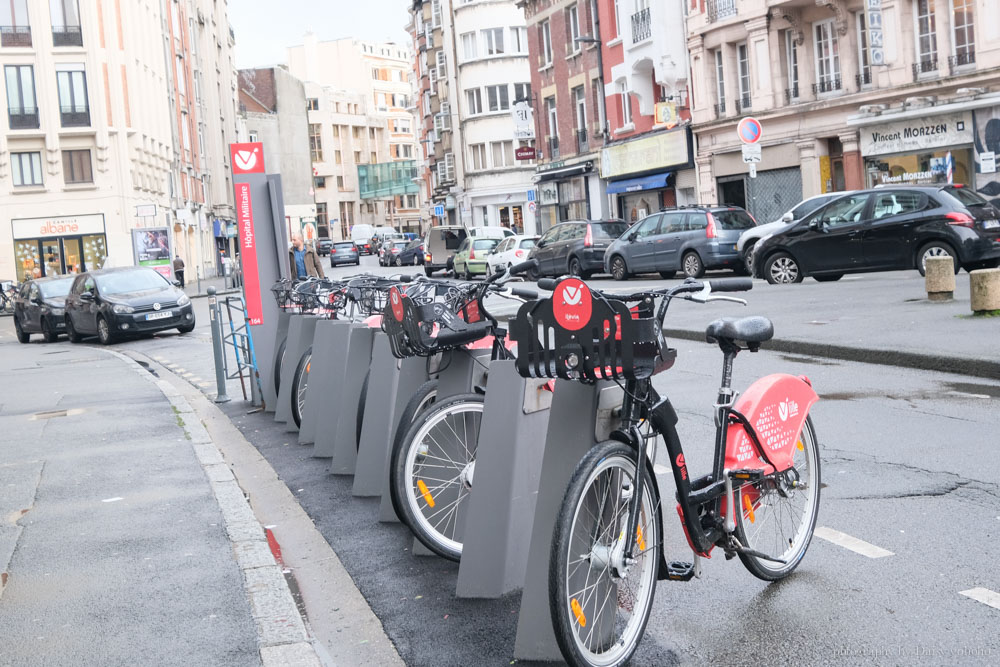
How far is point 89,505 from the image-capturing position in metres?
7.39

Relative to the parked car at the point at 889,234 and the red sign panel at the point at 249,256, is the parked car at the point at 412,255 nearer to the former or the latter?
the parked car at the point at 889,234

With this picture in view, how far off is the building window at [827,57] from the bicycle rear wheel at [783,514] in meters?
28.0

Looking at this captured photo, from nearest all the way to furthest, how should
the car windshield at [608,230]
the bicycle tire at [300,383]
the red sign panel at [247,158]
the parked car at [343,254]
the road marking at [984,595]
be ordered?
1. the road marking at [984,595]
2. the bicycle tire at [300,383]
3. the red sign panel at [247,158]
4. the car windshield at [608,230]
5. the parked car at [343,254]

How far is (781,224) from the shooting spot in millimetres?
23281

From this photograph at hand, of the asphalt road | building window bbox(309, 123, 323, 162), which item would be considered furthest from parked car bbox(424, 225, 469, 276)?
building window bbox(309, 123, 323, 162)

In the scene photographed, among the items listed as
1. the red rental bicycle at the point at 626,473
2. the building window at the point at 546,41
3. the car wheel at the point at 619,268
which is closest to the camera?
the red rental bicycle at the point at 626,473

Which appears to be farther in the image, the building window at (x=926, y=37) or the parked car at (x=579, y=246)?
the parked car at (x=579, y=246)

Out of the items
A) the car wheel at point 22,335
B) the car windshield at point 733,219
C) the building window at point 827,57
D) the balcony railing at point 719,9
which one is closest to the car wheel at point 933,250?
the car windshield at point 733,219

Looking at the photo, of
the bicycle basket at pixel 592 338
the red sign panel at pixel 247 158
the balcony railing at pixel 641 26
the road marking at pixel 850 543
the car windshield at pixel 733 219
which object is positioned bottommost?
the road marking at pixel 850 543

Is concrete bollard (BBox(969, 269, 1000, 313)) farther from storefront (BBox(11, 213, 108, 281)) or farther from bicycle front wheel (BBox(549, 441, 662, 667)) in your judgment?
storefront (BBox(11, 213, 108, 281))

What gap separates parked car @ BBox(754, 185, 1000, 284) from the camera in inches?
755

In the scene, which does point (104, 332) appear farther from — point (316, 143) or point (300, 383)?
point (316, 143)

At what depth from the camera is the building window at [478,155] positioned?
68.3 meters

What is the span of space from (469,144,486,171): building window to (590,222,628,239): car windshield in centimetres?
3652
